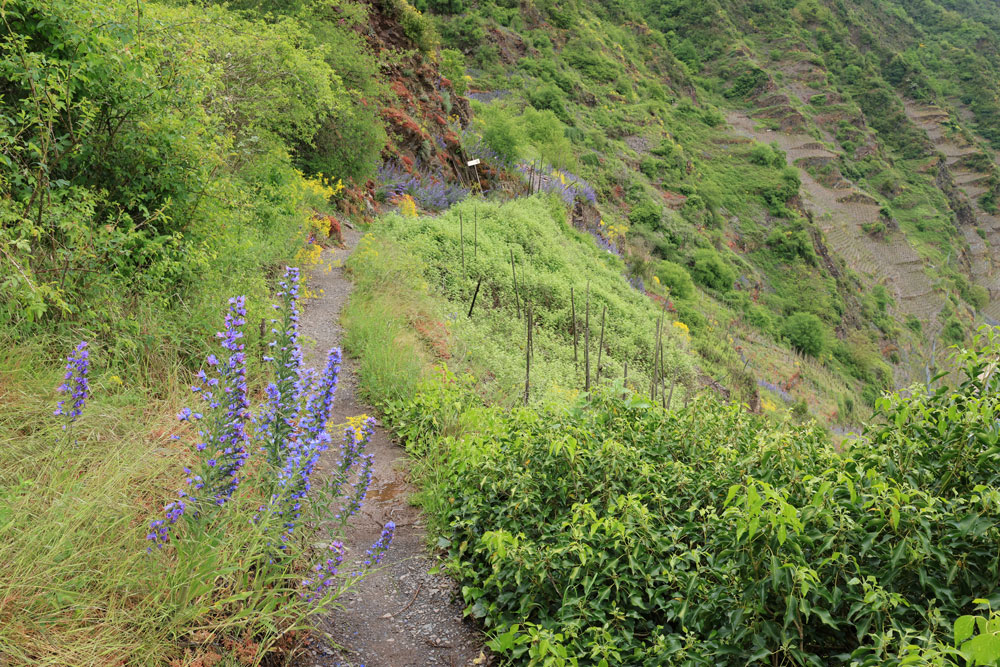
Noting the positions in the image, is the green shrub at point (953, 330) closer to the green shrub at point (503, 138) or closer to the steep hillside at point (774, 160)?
the steep hillside at point (774, 160)

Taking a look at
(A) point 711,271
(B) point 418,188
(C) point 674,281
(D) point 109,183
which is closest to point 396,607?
(D) point 109,183

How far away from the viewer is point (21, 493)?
2549 mm

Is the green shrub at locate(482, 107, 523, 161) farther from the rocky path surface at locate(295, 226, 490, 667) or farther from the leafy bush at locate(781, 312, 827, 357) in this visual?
the leafy bush at locate(781, 312, 827, 357)

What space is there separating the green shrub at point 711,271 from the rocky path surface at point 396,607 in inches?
1293

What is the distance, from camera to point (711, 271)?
35.5 m

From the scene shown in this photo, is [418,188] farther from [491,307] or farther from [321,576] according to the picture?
[321,576]

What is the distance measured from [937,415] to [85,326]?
510cm

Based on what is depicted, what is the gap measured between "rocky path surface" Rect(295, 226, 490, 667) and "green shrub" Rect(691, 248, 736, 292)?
3284 centimetres

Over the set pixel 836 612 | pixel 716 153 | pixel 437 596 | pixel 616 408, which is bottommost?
pixel 716 153

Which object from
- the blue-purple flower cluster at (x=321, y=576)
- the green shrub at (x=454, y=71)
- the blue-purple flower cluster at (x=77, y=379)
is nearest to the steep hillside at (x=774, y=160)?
the green shrub at (x=454, y=71)

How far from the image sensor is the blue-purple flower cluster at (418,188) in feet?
55.8

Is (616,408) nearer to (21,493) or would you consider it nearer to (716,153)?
(21,493)

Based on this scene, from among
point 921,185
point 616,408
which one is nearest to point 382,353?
point 616,408

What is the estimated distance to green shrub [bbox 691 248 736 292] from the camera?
115 ft
